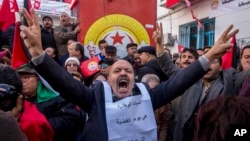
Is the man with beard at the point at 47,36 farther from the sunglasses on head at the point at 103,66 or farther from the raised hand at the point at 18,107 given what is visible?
the raised hand at the point at 18,107

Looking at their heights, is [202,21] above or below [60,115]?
above

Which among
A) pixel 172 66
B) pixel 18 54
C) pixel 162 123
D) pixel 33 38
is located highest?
pixel 33 38

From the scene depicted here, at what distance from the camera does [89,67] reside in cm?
513

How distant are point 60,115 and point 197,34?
10054 mm

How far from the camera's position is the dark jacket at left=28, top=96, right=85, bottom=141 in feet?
9.93

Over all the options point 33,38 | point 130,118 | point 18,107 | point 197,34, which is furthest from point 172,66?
point 197,34

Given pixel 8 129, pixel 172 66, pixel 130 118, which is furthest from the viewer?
pixel 172 66

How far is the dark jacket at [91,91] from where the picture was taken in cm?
265

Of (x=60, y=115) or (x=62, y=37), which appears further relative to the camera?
(x=62, y=37)

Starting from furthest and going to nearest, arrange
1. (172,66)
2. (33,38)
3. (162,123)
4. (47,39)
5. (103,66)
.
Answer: (47,39) → (103,66) → (172,66) → (162,123) → (33,38)

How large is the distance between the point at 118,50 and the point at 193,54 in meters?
2.28

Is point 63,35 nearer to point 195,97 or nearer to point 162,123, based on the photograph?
point 162,123

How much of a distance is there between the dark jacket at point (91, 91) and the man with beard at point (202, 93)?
2.03ft

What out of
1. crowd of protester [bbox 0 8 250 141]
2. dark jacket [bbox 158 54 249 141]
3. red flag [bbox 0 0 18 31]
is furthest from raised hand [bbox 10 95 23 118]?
red flag [bbox 0 0 18 31]
